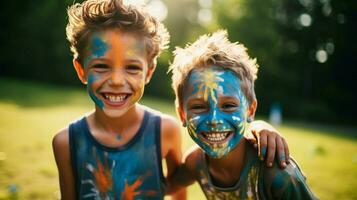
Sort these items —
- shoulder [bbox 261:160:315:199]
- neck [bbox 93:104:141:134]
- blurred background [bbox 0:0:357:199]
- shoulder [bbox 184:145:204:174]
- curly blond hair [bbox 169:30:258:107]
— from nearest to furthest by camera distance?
shoulder [bbox 261:160:315:199] < curly blond hair [bbox 169:30:258:107] < shoulder [bbox 184:145:204:174] < neck [bbox 93:104:141:134] < blurred background [bbox 0:0:357:199]

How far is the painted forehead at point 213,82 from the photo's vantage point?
2.43 m

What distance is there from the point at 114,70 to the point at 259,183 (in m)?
1.41

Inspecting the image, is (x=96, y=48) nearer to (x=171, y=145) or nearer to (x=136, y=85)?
(x=136, y=85)

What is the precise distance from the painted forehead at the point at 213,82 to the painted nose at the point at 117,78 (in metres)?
0.52

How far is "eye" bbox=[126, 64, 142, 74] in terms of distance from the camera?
269 cm

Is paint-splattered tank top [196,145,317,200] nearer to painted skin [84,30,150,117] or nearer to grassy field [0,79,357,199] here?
painted skin [84,30,150,117]

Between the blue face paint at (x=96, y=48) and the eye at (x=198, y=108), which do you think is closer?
the eye at (x=198, y=108)

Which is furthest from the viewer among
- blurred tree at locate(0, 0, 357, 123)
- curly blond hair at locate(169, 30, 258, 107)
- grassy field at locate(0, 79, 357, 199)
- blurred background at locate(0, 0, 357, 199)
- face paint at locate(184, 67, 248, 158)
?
blurred tree at locate(0, 0, 357, 123)

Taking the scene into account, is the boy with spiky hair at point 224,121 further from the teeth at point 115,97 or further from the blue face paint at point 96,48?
the blue face paint at point 96,48

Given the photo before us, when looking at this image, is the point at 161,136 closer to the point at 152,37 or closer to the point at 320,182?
the point at 152,37

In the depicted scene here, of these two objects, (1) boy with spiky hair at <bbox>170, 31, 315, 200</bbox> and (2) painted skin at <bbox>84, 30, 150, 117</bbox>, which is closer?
(1) boy with spiky hair at <bbox>170, 31, 315, 200</bbox>

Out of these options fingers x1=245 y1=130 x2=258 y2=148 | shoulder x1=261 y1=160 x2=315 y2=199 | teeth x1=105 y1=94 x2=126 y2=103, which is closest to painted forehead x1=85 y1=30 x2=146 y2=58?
teeth x1=105 y1=94 x2=126 y2=103

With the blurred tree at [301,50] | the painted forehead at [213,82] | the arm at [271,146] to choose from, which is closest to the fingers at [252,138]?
the arm at [271,146]

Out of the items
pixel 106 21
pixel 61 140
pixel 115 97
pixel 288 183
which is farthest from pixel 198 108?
pixel 61 140
